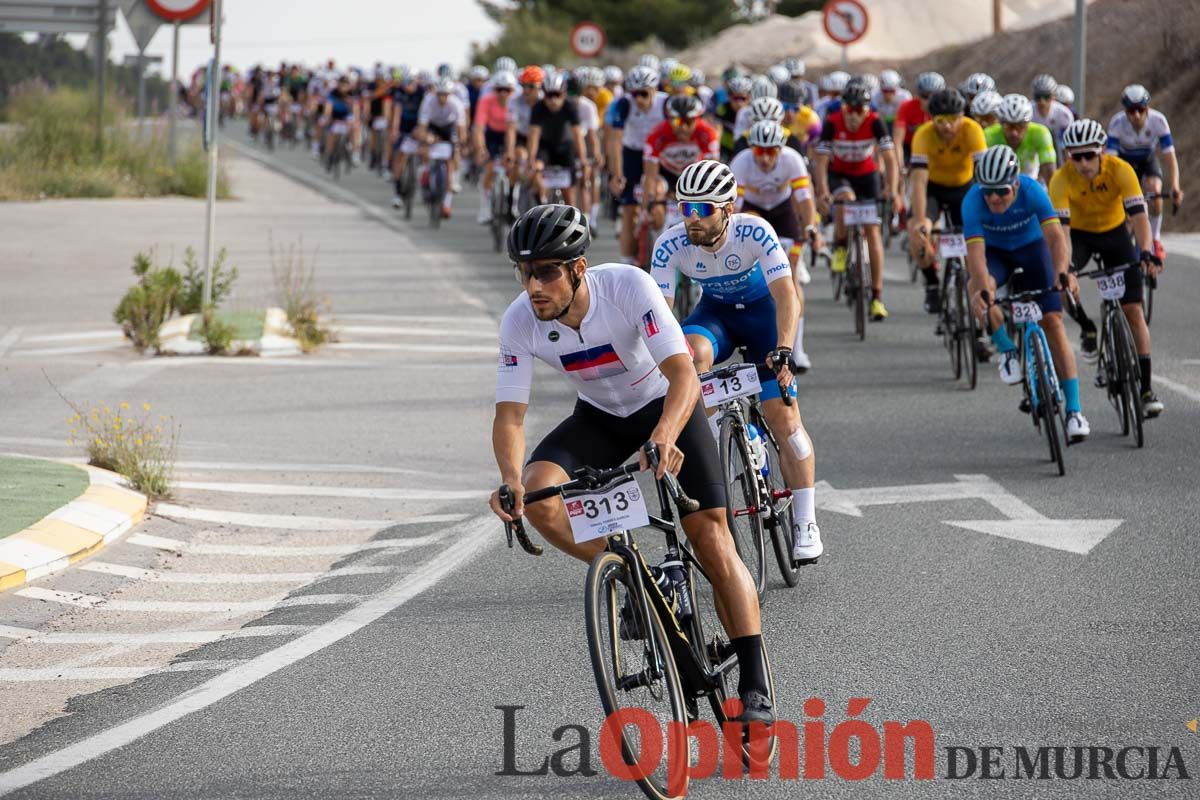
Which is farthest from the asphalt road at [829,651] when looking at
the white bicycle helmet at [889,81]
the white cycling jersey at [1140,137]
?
the white bicycle helmet at [889,81]

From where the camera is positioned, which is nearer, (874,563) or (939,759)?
(939,759)

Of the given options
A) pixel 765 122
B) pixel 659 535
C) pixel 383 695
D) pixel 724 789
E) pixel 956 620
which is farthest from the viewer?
pixel 765 122

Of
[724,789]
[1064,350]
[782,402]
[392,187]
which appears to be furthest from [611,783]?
[392,187]

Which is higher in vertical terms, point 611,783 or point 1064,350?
point 1064,350

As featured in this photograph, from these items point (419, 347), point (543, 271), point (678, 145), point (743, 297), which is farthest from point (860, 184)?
point (543, 271)

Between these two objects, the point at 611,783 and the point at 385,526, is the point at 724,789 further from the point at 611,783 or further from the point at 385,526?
the point at 385,526

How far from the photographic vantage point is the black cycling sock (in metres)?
5.95

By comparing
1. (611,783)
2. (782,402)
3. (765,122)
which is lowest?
(611,783)

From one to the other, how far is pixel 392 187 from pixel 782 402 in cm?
3077

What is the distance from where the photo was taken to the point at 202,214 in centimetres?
3008

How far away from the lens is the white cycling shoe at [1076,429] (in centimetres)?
1155

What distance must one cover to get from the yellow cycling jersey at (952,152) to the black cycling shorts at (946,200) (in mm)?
44

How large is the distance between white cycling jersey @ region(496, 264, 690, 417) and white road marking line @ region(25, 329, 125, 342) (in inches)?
454

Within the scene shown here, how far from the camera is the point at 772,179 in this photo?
45.8 ft
